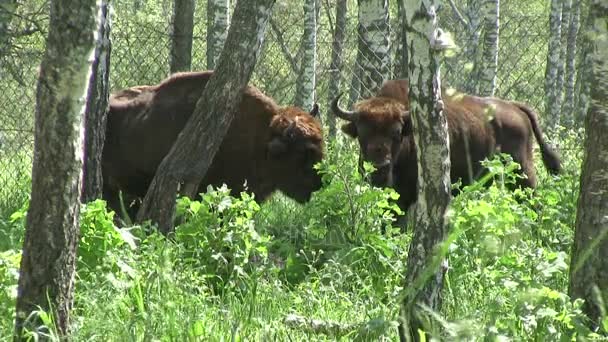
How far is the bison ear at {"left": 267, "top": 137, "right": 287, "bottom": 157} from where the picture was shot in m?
8.22

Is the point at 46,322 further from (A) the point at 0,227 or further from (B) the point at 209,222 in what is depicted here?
(A) the point at 0,227

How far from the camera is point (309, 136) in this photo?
835 centimetres

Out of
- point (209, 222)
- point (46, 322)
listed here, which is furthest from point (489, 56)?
point (46, 322)

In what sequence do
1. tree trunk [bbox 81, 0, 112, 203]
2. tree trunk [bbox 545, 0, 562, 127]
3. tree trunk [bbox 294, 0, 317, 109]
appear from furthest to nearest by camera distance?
tree trunk [bbox 545, 0, 562, 127], tree trunk [bbox 294, 0, 317, 109], tree trunk [bbox 81, 0, 112, 203]

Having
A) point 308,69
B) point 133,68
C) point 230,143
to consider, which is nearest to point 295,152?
point 230,143

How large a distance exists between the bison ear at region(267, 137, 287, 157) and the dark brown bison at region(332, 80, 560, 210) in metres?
0.69

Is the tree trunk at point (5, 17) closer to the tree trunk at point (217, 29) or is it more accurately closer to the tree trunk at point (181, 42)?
the tree trunk at point (181, 42)

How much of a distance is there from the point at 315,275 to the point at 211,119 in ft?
4.09

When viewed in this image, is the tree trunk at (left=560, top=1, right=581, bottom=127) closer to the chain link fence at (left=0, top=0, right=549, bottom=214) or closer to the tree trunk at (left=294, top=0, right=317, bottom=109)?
the chain link fence at (left=0, top=0, right=549, bottom=214)

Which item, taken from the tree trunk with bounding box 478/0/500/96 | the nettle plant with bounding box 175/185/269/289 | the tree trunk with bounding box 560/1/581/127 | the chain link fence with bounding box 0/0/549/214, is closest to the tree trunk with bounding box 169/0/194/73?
the chain link fence with bounding box 0/0/549/214

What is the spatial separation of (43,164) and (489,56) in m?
10.5

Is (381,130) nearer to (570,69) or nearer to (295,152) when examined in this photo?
(295,152)

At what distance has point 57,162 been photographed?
360 cm

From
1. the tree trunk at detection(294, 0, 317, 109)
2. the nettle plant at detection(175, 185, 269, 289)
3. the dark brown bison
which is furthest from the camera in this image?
the tree trunk at detection(294, 0, 317, 109)
